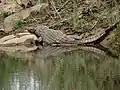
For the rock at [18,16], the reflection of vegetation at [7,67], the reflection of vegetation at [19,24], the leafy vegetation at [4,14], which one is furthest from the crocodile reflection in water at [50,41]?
the leafy vegetation at [4,14]

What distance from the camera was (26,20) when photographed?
1712cm

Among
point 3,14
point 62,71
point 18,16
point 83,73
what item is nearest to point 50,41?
point 18,16

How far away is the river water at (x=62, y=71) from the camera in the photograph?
26.0 ft

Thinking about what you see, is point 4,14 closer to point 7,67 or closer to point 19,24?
point 19,24

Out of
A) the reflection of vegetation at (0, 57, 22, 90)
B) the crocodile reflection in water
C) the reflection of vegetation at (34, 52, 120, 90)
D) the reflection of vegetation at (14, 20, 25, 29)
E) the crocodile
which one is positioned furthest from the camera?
the reflection of vegetation at (14, 20, 25, 29)

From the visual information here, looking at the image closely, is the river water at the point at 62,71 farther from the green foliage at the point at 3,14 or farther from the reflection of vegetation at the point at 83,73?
the green foliage at the point at 3,14

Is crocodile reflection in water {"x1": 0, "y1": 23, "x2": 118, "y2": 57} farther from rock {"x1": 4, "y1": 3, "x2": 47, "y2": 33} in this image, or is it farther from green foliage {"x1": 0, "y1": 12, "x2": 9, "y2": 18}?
green foliage {"x1": 0, "y1": 12, "x2": 9, "y2": 18}

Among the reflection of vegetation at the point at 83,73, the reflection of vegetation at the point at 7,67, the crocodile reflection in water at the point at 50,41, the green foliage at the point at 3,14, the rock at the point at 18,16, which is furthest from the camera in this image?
the green foliage at the point at 3,14

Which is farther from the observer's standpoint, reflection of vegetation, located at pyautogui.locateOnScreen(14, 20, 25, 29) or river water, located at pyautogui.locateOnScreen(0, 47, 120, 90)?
reflection of vegetation, located at pyautogui.locateOnScreen(14, 20, 25, 29)

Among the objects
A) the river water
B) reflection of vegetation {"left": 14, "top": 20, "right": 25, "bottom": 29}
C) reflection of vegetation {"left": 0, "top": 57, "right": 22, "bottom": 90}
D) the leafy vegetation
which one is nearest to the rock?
reflection of vegetation {"left": 14, "top": 20, "right": 25, "bottom": 29}

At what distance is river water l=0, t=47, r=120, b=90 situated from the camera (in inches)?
312

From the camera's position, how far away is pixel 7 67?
10.5m

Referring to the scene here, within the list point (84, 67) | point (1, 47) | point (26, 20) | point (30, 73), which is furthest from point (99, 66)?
point (26, 20)

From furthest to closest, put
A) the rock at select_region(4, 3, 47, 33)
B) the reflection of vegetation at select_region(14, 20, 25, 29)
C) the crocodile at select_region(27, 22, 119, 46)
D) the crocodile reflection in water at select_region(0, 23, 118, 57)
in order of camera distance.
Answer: the rock at select_region(4, 3, 47, 33) < the reflection of vegetation at select_region(14, 20, 25, 29) < the crocodile at select_region(27, 22, 119, 46) < the crocodile reflection in water at select_region(0, 23, 118, 57)
